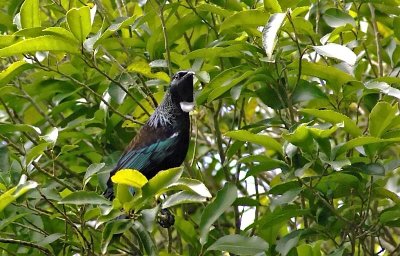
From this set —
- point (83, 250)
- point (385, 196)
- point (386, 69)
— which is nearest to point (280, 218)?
point (385, 196)

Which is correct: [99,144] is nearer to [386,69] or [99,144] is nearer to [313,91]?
[313,91]

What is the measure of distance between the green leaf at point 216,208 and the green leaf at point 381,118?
515mm

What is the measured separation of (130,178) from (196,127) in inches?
37.2

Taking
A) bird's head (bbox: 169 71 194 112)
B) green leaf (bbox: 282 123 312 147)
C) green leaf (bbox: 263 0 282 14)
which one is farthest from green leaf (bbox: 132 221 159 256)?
green leaf (bbox: 263 0 282 14)

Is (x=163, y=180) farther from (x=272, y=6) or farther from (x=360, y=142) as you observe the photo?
(x=272, y=6)

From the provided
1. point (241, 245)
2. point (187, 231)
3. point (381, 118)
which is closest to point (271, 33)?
point (381, 118)

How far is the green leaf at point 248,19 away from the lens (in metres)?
2.96

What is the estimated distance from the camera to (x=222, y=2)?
11.7 ft

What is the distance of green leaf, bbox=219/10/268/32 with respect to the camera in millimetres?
2961

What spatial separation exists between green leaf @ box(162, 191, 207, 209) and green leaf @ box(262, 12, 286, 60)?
0.50 meters

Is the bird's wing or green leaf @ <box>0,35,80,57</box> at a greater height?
green leaf @ <box>0,35,80,57</box>

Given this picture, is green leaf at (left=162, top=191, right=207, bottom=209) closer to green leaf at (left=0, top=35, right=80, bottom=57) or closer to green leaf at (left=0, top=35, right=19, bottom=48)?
green leaf at (left=0, top=35, right=80, bottom=57)

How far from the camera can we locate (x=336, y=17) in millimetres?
3465

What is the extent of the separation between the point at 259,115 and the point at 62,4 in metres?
1.81
